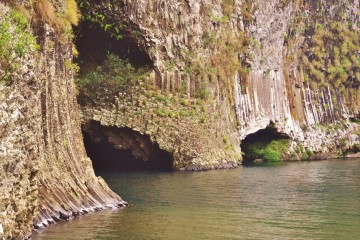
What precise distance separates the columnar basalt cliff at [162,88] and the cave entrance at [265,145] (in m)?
0.88

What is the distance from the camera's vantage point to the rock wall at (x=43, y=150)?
18469 mm

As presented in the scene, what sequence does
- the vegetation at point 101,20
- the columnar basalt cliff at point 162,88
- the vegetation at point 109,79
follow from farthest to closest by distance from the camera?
1. the vegetation at point 109,79
2. the vegetation at point 101,20
3. the columnar basalt cliff at point 162,88

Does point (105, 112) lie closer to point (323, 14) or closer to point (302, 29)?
point (302, 29)

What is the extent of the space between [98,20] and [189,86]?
10426mm

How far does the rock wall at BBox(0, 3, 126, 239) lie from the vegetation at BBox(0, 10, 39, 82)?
0.23m

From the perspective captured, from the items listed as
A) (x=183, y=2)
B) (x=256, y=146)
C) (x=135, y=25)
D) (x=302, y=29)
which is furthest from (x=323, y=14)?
(x=135, y=25)

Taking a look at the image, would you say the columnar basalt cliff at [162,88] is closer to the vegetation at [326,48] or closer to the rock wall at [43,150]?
the rock wall at [43,150]

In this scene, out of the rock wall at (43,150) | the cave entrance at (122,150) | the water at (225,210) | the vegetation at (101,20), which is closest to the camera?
the rock wall at (43,150)

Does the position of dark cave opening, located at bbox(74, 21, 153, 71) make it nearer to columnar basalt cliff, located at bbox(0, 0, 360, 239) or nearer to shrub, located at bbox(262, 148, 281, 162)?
columnar basalt cliff, located at bbox(0, 0, 360, 239)

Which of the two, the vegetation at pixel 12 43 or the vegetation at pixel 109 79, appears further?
the vegetation at pixel 109 79

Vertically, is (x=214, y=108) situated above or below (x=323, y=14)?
below

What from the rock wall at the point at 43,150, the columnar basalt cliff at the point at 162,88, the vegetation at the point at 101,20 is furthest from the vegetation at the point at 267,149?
the rock wall at the point at 43,150

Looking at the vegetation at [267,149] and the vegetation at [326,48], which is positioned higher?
the vegetation at [326,48]

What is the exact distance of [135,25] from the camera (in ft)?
169
